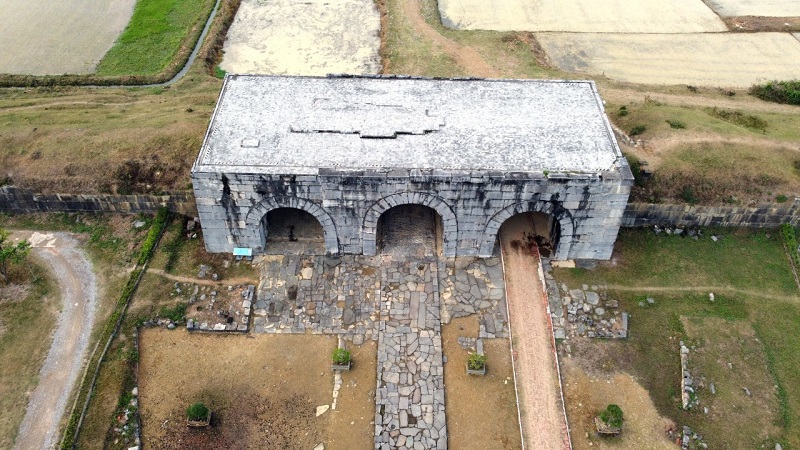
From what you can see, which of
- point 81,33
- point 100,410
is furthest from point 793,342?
point 81,33

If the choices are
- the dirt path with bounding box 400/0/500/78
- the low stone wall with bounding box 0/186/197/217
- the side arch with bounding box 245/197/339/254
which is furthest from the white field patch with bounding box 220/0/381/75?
the side arch with bounding box 245/197/339/254

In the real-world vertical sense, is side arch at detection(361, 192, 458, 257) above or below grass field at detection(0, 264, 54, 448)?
above

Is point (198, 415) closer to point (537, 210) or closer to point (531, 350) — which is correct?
point (531, 350)

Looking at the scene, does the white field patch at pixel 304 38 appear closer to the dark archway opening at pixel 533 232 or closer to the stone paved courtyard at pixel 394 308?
the dark archway opening at pixel 533 232

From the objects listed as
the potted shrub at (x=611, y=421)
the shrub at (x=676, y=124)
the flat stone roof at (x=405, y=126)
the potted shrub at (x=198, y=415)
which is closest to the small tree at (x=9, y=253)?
the flat stone roof at (x=405, y=126)

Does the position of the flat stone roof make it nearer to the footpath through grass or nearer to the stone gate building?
the stone gate building

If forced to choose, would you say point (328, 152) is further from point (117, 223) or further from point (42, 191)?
point (42, 191)
